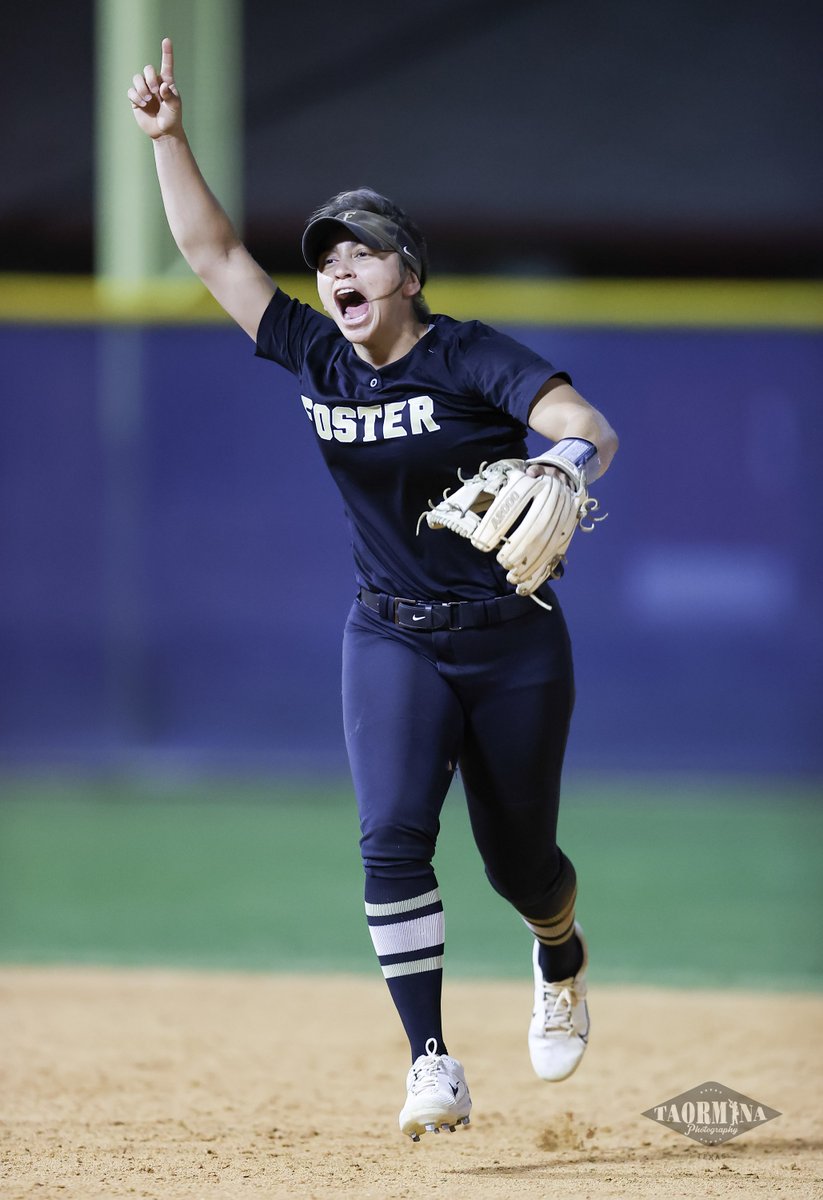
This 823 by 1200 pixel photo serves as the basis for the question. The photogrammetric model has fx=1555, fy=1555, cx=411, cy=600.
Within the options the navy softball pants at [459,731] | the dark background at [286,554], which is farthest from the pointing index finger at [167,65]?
the dark background at [286,554]

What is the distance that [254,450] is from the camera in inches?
338

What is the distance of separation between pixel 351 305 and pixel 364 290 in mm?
59

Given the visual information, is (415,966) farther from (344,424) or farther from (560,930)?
(344,424)

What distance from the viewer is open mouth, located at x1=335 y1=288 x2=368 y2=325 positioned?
2955mm

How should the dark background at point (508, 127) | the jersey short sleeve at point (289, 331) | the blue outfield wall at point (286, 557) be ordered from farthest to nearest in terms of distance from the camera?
the dark background at point (508, 127), the blue outfield wall at point (286, 557), the jersey short sleeve at point (289, 331)

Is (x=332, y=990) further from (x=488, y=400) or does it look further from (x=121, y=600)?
(x=121, y=600)

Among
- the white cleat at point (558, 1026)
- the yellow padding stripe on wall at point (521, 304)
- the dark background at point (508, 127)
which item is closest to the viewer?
the white cleat at point (558, 1026)

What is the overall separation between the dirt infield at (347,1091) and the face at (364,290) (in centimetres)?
159

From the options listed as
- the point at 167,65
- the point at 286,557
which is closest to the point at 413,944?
the point at 167,65

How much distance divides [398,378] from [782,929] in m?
3.15

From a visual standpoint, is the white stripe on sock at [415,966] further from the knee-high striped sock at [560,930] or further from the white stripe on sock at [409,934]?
the knee-high striped sock at [560,930]

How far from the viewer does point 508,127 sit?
11469 mm

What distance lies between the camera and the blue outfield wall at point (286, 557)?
26.9ft

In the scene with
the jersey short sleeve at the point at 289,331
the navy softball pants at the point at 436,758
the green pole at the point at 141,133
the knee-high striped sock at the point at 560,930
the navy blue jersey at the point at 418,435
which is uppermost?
the green pole at the point at 141,133
